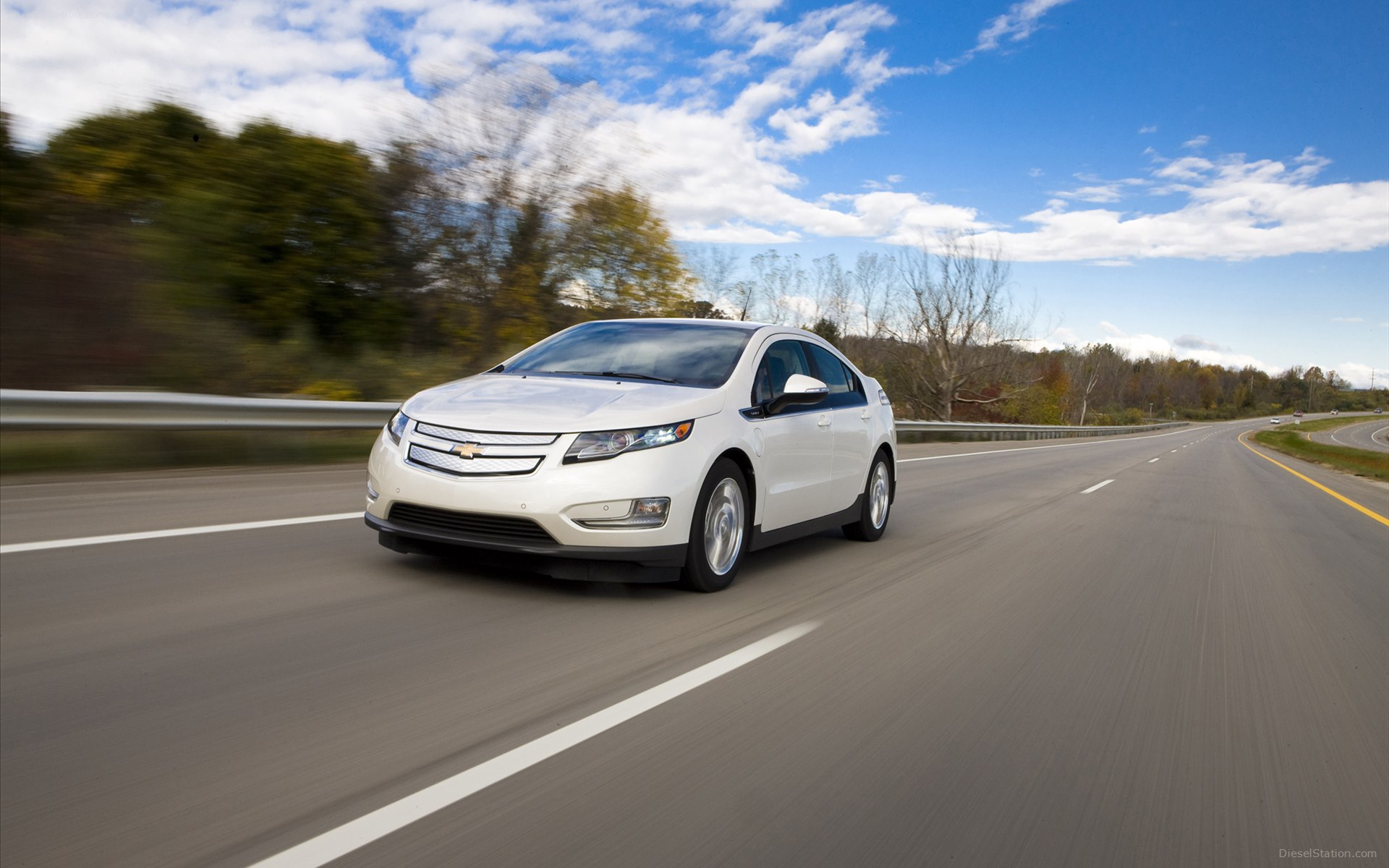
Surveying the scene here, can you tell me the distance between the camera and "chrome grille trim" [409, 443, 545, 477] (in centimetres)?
504

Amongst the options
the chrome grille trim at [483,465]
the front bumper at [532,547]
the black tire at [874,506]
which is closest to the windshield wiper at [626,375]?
the front bumper at [532,547]

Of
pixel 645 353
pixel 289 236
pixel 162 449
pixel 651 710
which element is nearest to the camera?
pixel 651 710

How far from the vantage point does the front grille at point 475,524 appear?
5012 millimetres

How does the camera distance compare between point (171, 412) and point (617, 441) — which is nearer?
point (617, 441)

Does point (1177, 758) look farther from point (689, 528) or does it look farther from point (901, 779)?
point (689, 528)

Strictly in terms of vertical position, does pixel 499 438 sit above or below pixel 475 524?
above

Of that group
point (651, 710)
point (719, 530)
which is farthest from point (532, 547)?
point (651, 710)

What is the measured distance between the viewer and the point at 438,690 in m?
3.95

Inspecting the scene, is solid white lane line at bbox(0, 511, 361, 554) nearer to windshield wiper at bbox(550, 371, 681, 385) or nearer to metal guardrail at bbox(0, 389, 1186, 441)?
windshield wiper at bbox(550, 371, 681, 385)

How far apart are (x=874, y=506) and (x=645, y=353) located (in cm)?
276

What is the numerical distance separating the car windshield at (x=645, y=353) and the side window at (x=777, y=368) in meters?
0.19

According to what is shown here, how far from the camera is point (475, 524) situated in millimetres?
5074

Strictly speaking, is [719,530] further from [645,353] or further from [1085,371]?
[1085,371]

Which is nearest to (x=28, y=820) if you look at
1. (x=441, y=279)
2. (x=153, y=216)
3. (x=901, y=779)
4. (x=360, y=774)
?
(x=360, y=774)
